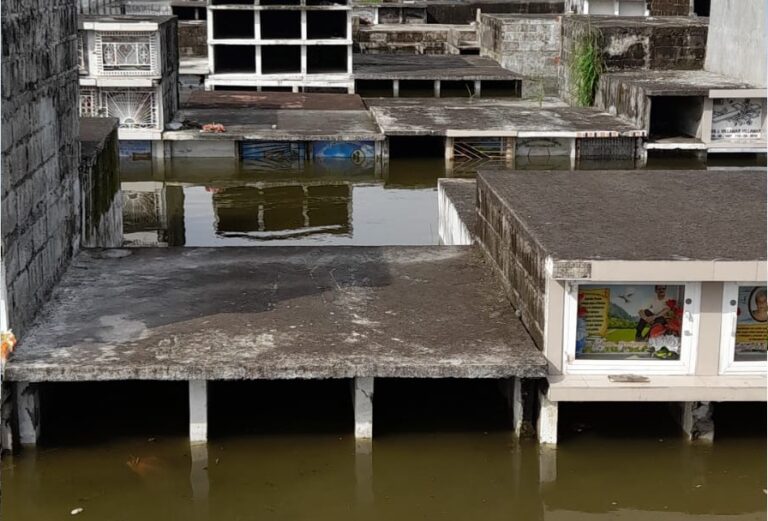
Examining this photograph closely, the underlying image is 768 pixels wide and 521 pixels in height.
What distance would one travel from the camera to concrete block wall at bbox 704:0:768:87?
21266 millimetres

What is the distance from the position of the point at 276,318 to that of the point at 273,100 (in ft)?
52.9

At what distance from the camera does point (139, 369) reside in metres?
8.66

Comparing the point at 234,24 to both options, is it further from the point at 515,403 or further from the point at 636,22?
the point at 515,403

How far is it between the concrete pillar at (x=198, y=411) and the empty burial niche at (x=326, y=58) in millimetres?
20553

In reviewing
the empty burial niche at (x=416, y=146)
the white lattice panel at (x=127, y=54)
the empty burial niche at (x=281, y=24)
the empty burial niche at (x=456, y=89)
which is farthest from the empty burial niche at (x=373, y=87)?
the white lattice panel at (x=127, y=54)

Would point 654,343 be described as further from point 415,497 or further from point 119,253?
point 119,253

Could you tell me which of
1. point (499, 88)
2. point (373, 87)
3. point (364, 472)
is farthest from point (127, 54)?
point (499, 88)

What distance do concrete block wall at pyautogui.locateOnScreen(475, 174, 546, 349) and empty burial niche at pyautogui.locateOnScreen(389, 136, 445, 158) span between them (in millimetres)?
10550

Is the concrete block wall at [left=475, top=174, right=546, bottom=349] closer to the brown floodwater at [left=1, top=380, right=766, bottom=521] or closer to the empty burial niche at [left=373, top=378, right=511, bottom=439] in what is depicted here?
the empty burial niche at [left=373, top=378, right=511, bottom=439]

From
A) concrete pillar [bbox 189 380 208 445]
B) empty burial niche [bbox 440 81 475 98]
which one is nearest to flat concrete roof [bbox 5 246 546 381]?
concrete pillar [bbox 189 380 208 445]

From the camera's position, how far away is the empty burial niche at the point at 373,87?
31953 mm

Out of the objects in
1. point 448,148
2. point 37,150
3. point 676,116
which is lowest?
point 448,148

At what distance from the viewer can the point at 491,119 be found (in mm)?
22750

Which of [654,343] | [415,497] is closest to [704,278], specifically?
[654,343]
